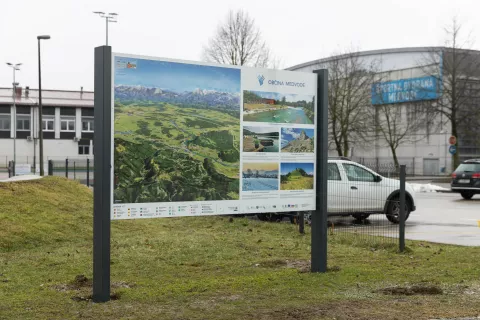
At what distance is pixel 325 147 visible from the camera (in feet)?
26.8

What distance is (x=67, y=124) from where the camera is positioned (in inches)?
3036

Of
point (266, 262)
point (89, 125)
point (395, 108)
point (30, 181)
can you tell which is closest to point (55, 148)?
point (89, 125)

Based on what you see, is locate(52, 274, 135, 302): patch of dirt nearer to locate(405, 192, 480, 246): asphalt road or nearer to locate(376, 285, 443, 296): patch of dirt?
locate(376, 285, 443, 296): patch of dirt

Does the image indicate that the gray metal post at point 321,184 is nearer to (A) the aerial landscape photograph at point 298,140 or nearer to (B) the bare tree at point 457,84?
(A) the aerial landscape photograph at point 298,140

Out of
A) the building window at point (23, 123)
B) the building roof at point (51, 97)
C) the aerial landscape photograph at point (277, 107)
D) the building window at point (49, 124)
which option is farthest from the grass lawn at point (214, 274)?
the building window at point (49, 124)

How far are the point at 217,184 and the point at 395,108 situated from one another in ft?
165

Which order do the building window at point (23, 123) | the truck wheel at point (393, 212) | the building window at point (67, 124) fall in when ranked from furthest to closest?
Result: the building window at point (67, 124) < the building window at point (23, 123) < the truck wheel at point (393, 212)

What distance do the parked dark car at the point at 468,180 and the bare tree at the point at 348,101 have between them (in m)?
21.6

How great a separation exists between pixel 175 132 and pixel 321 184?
7.36 feet

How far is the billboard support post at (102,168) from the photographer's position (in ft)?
20.6

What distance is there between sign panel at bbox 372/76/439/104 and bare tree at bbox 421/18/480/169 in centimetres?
421

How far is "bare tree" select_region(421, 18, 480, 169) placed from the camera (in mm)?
43156

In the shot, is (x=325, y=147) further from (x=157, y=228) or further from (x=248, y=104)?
(x=157, y=228)

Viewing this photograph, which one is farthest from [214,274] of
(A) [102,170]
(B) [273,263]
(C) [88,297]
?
(A) [102,170]
